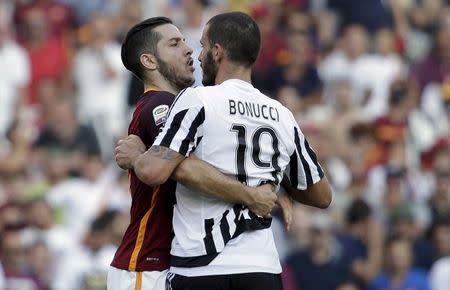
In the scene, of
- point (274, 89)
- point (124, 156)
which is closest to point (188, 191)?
point (124, 156)

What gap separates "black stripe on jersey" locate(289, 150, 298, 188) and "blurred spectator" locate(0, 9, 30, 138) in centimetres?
848

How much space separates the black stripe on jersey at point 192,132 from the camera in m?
6.34

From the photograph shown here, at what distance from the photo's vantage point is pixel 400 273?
11773 mm

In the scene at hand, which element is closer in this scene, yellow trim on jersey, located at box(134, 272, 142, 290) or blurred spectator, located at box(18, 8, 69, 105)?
yellow trim on jersey, located at box(134, 272, 142, 290)

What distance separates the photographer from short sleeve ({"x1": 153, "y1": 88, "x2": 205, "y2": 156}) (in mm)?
6340

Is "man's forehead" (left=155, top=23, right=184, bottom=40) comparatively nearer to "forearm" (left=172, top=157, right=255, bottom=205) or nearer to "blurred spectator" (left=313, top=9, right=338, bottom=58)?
"forearm" (left=172, top=157, right=255, bottom=205)

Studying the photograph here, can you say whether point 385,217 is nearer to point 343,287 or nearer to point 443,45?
point 343,287

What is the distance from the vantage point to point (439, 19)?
15328mm

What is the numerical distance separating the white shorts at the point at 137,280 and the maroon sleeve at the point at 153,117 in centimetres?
64

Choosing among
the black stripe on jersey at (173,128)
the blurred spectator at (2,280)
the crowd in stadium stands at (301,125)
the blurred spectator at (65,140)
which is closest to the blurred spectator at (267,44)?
the crowd in stadium stands at (301,125)

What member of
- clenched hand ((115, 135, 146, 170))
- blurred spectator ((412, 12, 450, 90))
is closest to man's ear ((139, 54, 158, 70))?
clenched hand ((115, 135, 146, 170))

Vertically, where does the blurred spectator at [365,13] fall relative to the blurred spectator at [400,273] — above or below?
above

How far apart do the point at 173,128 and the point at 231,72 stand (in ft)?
1.47

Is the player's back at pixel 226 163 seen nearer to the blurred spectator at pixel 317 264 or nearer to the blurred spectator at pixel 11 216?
the blurred spectator at pixel 317 264
